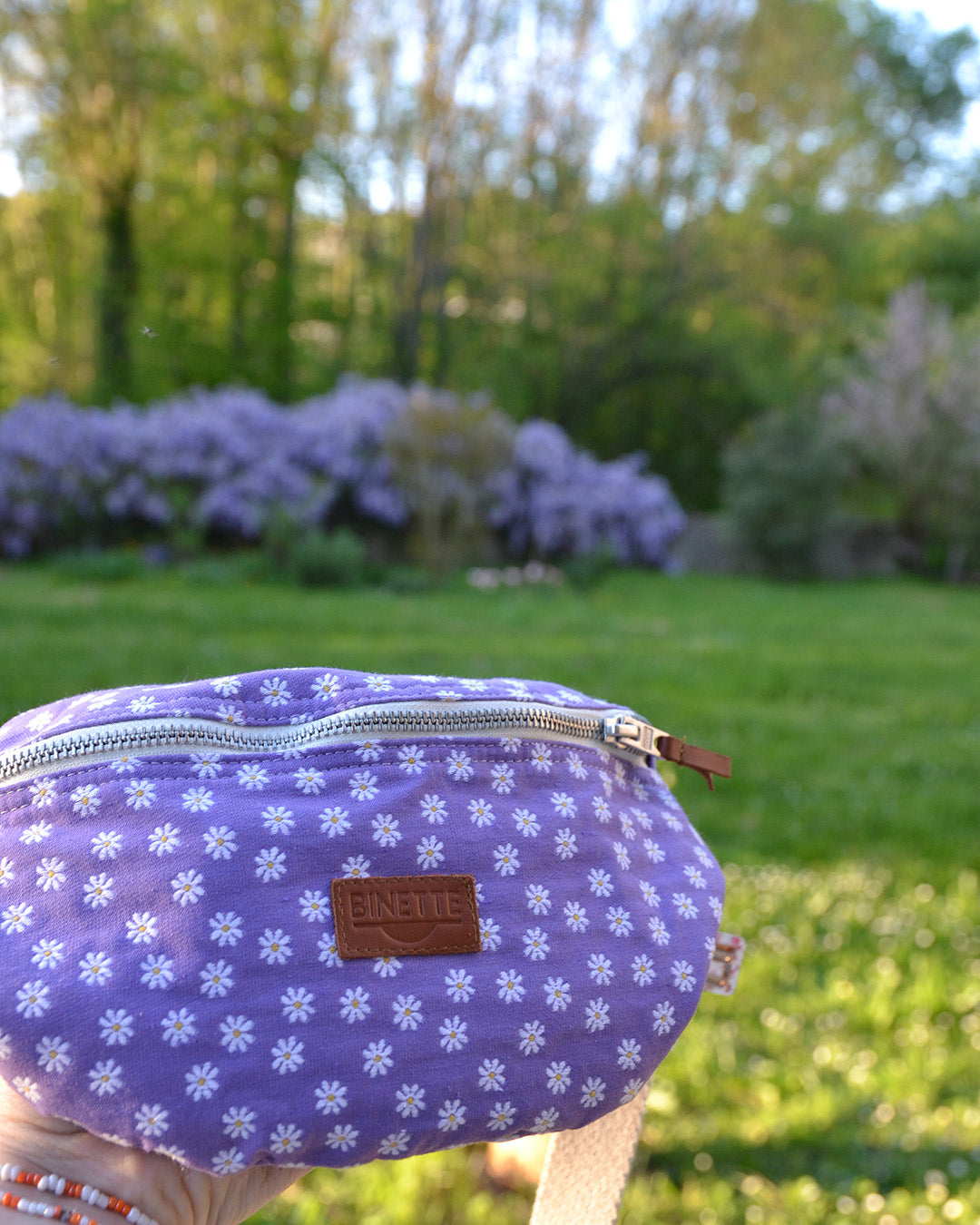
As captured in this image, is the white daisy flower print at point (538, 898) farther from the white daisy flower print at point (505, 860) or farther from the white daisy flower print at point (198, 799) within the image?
the white daisy flower print at point (198, 799)

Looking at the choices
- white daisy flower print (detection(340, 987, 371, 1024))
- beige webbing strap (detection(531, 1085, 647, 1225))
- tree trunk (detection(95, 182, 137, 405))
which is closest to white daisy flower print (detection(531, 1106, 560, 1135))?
beige webbing strap (detection(531, 1085, 647, 1225))

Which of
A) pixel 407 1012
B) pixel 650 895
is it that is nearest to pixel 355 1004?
pixel 407 1012

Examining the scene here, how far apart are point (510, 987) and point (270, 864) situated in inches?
10.4

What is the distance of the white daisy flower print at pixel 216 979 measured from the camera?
0.87 m

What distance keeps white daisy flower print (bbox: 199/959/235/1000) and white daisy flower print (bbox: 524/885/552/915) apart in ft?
0.97

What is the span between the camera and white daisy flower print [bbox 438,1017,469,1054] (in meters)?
0.92

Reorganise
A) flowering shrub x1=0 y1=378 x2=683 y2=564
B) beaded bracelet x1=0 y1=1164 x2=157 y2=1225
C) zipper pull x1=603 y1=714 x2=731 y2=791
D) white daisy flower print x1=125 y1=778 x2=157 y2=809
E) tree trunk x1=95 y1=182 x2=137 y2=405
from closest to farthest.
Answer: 1. beaded bracelet x1=0 y1=1164 x2=157 y2=1225
2. white daisy flower print x1=125 y1=778 x2=157 y2=809
3. zipper pull x1=603 y1=714 x2=731 y2=791
4. tree trunk x1=95 y1=182 x2=137 y2=405
5. flowering shrub x1=0 y1=378 x2=683 y2=564

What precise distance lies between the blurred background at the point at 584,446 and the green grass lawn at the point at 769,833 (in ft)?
0.05

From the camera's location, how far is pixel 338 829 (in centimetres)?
94

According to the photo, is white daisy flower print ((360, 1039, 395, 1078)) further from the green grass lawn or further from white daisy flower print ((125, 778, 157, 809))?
the green grass lawn

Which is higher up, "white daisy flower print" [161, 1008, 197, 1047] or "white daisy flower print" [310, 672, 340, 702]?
"white daisy flower print" [310, 672, 340, 702]

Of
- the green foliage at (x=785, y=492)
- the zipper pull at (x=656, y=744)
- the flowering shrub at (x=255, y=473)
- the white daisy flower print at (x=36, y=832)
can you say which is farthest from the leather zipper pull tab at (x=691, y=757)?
the green foliage at (x=785, y=492)

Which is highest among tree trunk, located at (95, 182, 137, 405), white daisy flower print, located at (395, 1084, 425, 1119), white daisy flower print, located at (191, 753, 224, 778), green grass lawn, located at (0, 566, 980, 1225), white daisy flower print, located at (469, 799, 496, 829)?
tree trunk, located at (95, 182, 137, 405)

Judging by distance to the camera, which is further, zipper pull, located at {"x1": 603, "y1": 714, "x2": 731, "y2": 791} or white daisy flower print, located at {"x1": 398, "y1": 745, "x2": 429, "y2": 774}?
zipper pull, located at {"x1": 603, "y1": 714, "x2": 731, "y2": 791}
